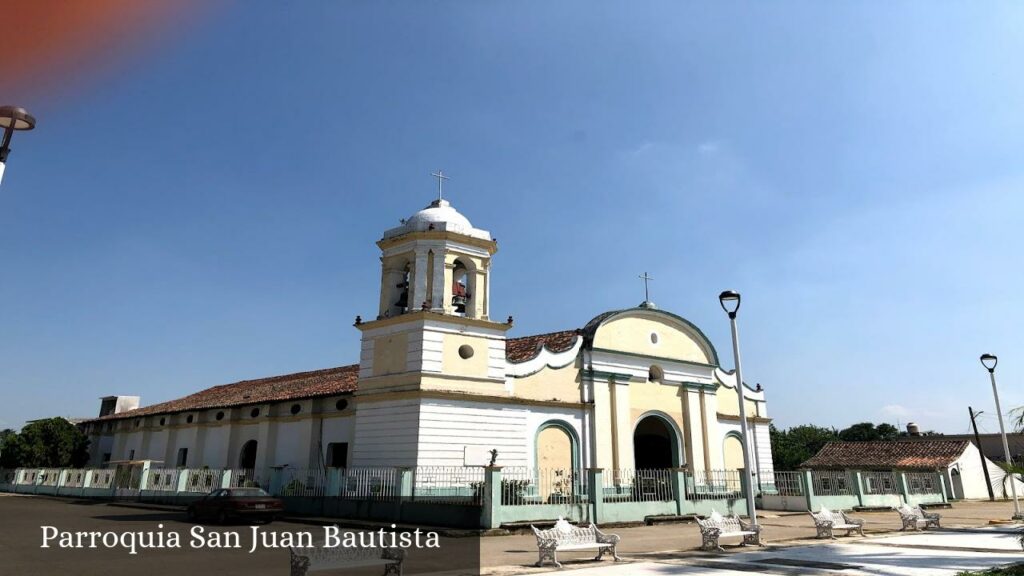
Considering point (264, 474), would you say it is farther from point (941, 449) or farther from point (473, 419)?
point (941, 449)

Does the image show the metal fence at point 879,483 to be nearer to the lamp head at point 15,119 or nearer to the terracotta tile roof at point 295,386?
the terracotta tile roof at point 295,386

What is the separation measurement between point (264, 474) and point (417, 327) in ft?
31.4

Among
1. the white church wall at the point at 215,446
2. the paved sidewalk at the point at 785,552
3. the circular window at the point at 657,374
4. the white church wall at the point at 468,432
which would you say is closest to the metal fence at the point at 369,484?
the white church wall at the point at 468,432

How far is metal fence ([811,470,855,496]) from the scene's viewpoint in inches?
941

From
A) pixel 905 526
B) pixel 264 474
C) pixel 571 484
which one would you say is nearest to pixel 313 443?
pixel 264 474

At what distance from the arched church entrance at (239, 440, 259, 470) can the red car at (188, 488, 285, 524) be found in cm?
1072

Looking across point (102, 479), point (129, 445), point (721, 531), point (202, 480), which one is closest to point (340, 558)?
point (721, 531)

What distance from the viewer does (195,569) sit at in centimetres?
966

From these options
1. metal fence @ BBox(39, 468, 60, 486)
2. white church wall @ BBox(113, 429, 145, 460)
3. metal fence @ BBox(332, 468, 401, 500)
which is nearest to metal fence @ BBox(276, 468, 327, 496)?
metal fence @ BBox(332, 468, 401, 500)

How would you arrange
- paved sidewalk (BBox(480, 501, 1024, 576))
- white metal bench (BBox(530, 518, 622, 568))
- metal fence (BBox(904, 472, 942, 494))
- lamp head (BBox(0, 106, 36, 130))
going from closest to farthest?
lamp head (BBox(0, 106, 36, 130)), paved sidewalk (BBox(480, 501, 1024, 576)), white metal bench (BBox(530, 518, 622, 568)), metal fence (BBox(904, 472, 942, 494))

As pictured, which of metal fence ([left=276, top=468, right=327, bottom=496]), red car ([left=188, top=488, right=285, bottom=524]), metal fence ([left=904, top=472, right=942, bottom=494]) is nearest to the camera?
red car ([left=188, top=488, right=285, bottom=524])

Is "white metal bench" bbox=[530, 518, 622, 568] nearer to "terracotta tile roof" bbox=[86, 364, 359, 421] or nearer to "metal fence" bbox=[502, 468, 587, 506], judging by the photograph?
"metal fence" bbox=[502, 468, 587, 506]

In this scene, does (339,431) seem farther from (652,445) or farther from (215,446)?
(652,445)

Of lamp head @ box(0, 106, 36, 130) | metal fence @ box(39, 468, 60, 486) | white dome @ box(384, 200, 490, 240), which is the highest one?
white dome @ box(384, 200, 490, 240)
